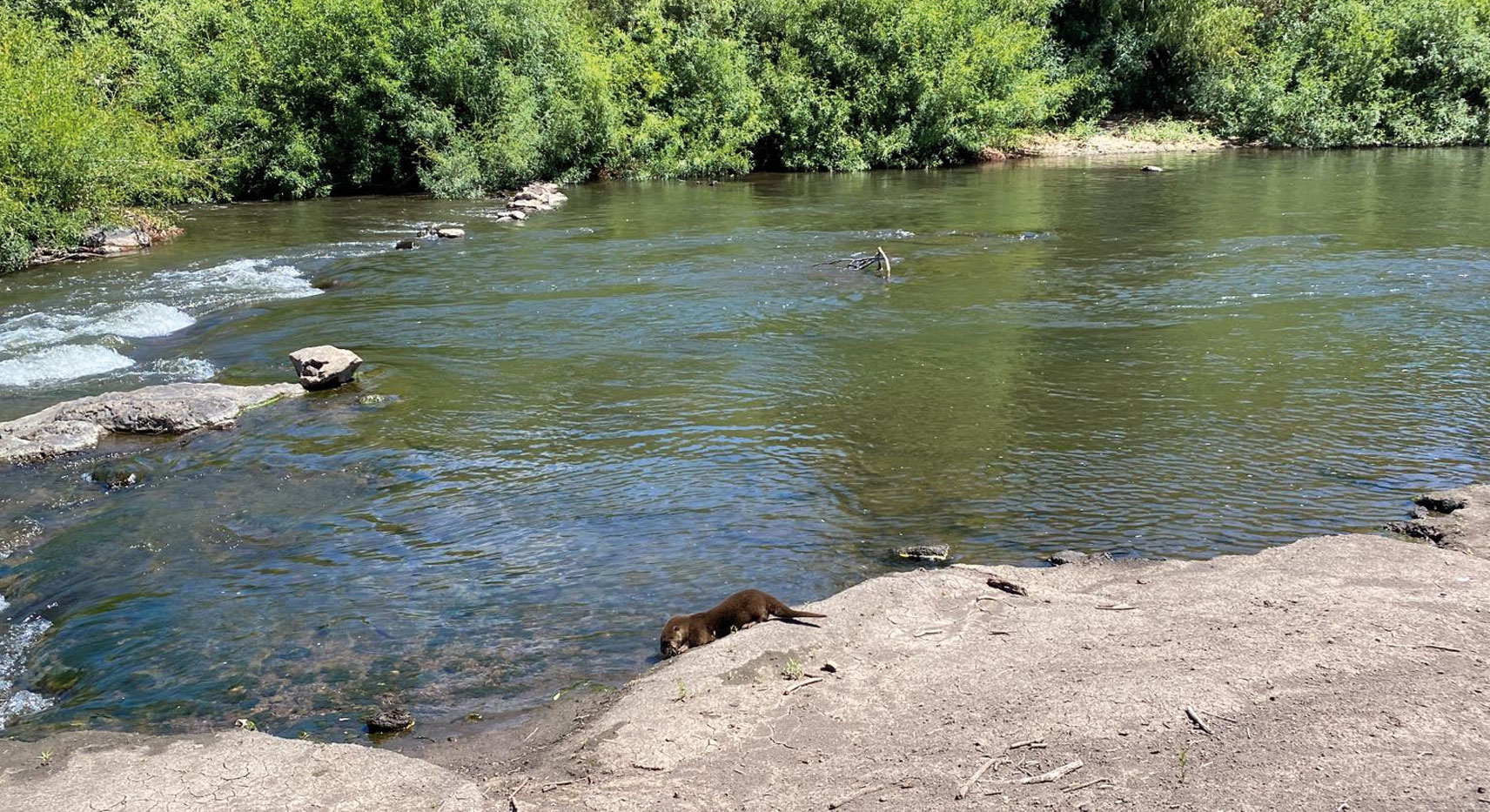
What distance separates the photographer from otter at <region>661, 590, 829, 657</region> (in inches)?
255

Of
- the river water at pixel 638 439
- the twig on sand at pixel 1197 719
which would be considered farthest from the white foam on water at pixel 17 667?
the twig on sand at pixel 1197 719

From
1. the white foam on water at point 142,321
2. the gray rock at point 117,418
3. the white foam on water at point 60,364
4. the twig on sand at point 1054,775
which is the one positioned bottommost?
the twig on sand at point 1054,775

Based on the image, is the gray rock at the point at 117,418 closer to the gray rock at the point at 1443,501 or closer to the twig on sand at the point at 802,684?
the twig on sand at the point at 802,684

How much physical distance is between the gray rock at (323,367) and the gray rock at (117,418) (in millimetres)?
741

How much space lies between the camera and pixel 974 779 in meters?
4.45

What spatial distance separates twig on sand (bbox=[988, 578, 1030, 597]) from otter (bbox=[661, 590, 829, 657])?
123cm

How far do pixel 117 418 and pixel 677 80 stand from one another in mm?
29850

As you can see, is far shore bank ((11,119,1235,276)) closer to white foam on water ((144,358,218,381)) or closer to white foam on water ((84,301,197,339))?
white foam on water ((84,301,197,339))

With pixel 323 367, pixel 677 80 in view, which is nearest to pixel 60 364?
pixel 323 367

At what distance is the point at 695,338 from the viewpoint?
15.0 m

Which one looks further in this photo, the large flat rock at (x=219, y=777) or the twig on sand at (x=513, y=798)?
the large flat rock at (x=219, y=777)

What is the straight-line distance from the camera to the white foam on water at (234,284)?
710 inches

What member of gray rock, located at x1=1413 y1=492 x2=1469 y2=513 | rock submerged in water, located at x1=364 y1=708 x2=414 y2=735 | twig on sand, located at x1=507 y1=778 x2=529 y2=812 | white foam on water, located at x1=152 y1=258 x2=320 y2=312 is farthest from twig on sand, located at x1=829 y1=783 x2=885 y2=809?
white foam on water, located at x1=152 y1=258 x2=320 y2=312

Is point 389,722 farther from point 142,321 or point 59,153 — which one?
point 59,153
